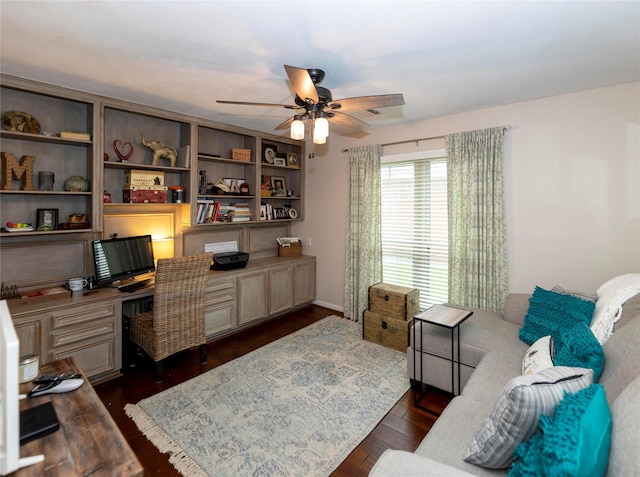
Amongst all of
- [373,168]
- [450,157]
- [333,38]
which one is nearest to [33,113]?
[333,38]

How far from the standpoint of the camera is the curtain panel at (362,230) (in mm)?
4043

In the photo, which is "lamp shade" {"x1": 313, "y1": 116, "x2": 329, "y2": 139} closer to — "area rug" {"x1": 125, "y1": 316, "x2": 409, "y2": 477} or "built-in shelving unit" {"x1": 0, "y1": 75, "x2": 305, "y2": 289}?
"built-in shelving unit" {"x1": 0, "y1": 75, "x2": 305, "y2": 289}

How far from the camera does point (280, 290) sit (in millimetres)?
4277

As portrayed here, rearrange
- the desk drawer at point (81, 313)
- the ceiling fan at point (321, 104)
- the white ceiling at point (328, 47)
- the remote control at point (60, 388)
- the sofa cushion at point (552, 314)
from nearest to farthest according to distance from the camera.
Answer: the remote control at point (60, 388)
the white ceiling at point (328, 47)
the sofa cushion at point (552, 314)
the ceiling fan at point (321, 104)
the desk drawer at point (81, 313)

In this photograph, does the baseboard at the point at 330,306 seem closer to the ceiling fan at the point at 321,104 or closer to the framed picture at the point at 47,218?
the ceiling fan at the point at 321,104

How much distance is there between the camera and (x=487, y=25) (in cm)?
180

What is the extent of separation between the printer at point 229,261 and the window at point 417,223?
1.74 metres

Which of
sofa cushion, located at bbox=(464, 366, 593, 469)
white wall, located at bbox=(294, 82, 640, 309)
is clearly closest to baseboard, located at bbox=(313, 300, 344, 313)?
white wall, located at bbox=(294, 82, 640, 309)

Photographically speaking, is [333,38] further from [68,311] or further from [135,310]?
[135,310]

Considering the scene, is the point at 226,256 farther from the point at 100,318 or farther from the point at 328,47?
the point at 328,47

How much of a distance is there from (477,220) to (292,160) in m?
2.63

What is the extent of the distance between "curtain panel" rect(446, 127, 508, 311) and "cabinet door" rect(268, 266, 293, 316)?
2.02m

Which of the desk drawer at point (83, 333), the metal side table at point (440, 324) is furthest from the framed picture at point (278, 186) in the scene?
the metal side table at point (440, 324)

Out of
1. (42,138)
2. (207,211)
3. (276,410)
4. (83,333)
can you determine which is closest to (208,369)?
(276,410)
